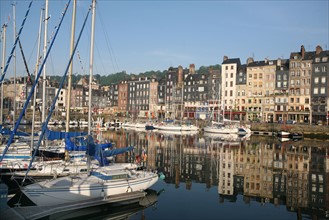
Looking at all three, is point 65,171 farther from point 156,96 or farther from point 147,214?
point 156,96

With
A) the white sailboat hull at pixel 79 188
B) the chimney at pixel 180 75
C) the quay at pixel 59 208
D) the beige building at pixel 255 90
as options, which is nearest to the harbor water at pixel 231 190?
the quay at pixel 59 208

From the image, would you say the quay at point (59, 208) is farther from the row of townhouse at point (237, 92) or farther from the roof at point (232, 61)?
the roof at point (232, 61)

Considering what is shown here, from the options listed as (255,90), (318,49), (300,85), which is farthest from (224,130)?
(318,49)

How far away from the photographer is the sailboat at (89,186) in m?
18.9

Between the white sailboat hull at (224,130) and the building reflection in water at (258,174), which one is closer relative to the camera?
the building reflection in water at (258,174)

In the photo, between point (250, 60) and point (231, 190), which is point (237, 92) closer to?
point (250, 60)

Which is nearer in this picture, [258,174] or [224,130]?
[258,174]

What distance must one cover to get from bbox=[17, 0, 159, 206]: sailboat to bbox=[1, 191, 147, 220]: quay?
0.26 metres

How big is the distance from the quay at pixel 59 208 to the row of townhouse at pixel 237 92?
63.7m

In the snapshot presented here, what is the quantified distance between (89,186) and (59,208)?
207 cm

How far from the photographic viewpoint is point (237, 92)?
369 ft

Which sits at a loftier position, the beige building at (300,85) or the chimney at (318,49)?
the chimney at (318,49)

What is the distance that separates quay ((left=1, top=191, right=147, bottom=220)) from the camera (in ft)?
54.7

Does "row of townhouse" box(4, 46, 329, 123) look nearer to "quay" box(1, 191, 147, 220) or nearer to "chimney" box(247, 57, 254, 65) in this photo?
"chimney" box(247, 57, 254, 65)
